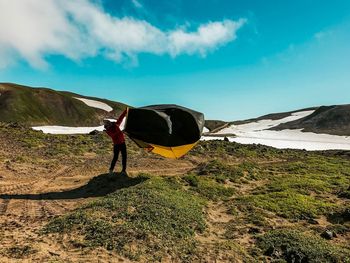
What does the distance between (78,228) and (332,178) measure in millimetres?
19573

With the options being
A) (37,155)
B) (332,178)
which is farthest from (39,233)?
(332,178)

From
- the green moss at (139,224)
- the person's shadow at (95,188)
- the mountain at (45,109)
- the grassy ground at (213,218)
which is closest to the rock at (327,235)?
the grassy ground at (213,218)

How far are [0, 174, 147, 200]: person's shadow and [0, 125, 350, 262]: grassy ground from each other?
11 cm

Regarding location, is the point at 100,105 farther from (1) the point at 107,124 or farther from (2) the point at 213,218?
(2) the point at 213,218

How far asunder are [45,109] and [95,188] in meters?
97.3

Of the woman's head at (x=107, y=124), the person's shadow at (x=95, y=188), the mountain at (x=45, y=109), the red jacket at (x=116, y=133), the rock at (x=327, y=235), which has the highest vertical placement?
the mountain at (x=45, y=109)

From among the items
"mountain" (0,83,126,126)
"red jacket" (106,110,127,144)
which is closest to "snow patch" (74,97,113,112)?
"mountain" (0,83,126,126)

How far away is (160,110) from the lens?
22.7m

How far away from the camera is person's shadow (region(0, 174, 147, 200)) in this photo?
56.7 ft

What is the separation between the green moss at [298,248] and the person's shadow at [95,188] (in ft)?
26.7

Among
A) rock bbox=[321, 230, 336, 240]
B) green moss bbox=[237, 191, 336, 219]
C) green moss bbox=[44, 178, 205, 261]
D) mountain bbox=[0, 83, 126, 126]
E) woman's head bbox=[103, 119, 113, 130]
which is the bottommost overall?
rock bbox=[321, 230, 336, 240]

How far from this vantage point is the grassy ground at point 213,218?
11.9 metres

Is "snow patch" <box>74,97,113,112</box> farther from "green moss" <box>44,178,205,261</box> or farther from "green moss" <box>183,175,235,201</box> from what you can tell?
"green moss" <box>44,178,205,261</box>

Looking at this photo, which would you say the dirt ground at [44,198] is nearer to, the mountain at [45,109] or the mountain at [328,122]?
the mountain at [45,109]
